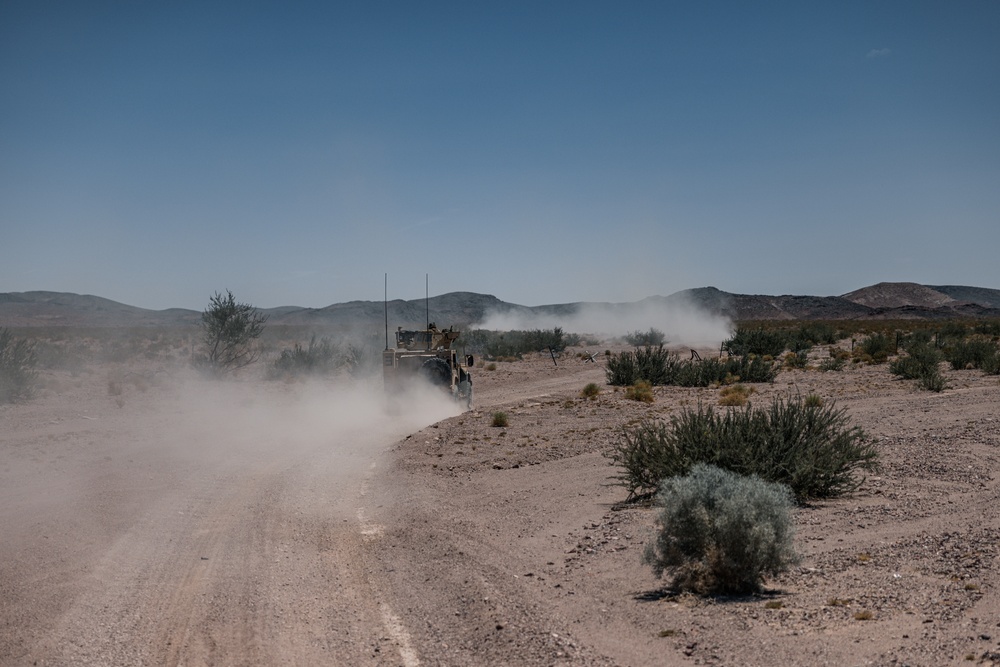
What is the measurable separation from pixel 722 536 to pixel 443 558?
363cm

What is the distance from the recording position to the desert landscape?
7.15 metres

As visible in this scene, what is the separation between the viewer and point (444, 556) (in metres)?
10.5

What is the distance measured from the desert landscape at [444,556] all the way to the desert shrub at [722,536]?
0.27m

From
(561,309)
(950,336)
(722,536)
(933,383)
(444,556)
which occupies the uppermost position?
(561,309)

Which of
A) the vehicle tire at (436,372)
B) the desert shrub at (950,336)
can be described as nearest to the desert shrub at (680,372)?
the vehicle tire at (436,372)

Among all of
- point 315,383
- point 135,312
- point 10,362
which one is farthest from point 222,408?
point 135,312

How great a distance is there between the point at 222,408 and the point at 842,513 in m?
23.5

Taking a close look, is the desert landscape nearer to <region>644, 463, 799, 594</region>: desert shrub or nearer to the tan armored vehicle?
<region>644, 463, 799, 594</region>: desert shrub

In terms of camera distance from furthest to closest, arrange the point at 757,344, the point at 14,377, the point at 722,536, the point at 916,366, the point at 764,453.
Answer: the point at 757,344, the point at 916,366, the point at 14,377, the point at 764,453, the point at 722,536

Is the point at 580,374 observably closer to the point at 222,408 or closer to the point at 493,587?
the point at 222,408

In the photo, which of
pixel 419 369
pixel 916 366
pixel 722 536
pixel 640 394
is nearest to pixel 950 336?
pixel 916 366

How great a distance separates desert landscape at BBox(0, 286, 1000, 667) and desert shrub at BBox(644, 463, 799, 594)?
10.6 inches

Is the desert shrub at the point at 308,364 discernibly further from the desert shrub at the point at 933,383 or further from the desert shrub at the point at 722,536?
the desert shrub at the point at 722,536

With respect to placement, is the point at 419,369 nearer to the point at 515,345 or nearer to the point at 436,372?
the point at 436,372
